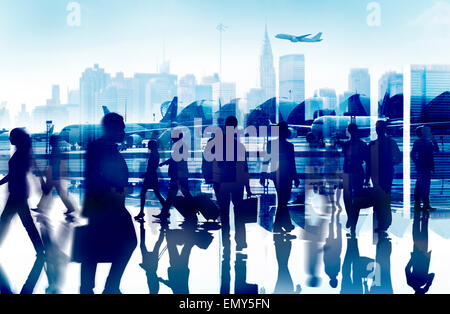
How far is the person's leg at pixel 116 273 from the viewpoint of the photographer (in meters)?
2.38

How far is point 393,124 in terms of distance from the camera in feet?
12.1

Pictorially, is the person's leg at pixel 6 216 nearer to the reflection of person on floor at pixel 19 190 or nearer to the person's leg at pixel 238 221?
the reflection of person on floor at pixel 19 190

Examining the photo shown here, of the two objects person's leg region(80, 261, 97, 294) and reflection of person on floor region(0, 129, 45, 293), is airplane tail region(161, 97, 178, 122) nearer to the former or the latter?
reflection of person on floor region(0, 129, 45, 293)

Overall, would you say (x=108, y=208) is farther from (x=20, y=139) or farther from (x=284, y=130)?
(x=284, y=130)

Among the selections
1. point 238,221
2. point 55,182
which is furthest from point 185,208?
point 55,182

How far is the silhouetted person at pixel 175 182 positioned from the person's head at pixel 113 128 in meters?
1.16

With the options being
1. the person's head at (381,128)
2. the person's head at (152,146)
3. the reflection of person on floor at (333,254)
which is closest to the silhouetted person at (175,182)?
the person's head at (152,146)

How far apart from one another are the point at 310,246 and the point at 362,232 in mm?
674

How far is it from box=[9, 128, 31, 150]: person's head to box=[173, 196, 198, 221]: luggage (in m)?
1.34

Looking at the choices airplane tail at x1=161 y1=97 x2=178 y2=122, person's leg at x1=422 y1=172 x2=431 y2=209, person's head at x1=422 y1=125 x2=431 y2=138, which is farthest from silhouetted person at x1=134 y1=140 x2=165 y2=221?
person's leg at x1=422 y1=172 x2=431 y2=209

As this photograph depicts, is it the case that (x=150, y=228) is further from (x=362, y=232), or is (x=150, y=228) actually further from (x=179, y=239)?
(x=362, y=232)

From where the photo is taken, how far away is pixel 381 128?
3834mm
